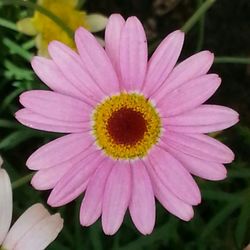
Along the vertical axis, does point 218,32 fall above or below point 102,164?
below

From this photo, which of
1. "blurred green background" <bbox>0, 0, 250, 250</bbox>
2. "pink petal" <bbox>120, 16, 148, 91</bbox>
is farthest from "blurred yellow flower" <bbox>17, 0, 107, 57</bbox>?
"pink petal" <bbox>120, 16, 148, 91</bbox>

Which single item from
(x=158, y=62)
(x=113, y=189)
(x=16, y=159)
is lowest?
(x=16, y=159)

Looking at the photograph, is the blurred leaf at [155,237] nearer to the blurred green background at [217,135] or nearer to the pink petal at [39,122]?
the blurred green background at [217,135]

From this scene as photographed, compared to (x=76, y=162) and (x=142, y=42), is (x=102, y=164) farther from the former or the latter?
(x=142, y=42)

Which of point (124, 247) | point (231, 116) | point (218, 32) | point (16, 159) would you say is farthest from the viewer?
point (218, 32)

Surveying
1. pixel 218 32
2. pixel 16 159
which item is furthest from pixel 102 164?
pixel 218 32

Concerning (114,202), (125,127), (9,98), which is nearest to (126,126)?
(125,127)

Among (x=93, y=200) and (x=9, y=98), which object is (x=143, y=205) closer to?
(x=93, y=200)

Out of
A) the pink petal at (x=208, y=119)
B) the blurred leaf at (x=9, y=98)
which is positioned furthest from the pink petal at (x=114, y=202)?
the blurred leaf at (x=9, y=98)
